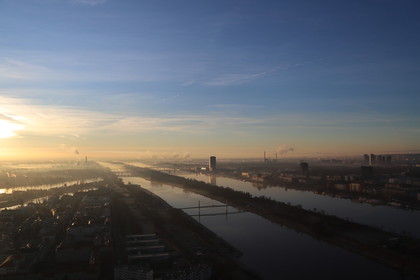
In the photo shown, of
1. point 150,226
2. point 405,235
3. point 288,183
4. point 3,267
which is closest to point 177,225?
point 150,226

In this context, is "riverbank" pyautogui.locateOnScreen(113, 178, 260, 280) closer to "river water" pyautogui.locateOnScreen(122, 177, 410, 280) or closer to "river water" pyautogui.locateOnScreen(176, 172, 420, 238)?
"river water" pyautogui.locateOnScreen(122, 177, 410, 280)

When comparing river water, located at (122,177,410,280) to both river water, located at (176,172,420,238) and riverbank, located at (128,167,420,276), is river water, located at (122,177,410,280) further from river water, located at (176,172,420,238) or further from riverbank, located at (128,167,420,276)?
river water, located at (176,172,420,238)

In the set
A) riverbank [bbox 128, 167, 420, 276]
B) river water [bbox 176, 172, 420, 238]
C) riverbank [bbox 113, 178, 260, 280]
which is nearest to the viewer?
riverbank [bbox 113, 178, 260, 280]

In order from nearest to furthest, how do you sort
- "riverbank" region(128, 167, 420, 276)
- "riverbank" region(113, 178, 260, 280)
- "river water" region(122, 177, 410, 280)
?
1. "riverbank" region(113, 178, 260, 280)
2. "river water" region(122, 177, 410, 280)
3. "riverbank" region(128, 167, 420, 276)

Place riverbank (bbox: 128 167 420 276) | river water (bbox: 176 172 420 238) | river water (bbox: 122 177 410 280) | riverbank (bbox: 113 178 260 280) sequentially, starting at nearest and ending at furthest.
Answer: riverbank (bbox: 113 178 260 280) < river water (bbox: 122 177 410 280) < riverbank (bbox: 128 167 420 276) < river water (bbox: 176 172 420 238)

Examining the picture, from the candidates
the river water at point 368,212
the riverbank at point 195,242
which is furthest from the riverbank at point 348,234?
the riverbank at point 195,242

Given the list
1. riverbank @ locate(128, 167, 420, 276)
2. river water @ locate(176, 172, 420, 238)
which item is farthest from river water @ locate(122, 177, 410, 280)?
river water @ locate(176, 172, 420, 238)

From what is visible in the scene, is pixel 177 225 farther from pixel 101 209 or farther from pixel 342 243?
pixel 342 243

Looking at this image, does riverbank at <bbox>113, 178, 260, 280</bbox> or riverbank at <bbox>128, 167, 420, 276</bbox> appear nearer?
riverbank at <bbox>113, 178, 260, 280</bbox>

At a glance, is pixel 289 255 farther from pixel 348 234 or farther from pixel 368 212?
pixel 368 212

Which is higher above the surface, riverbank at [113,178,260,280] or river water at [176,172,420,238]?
riverbank at [113,178,260,280]
